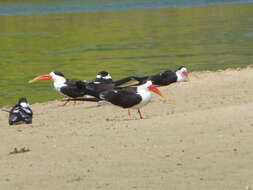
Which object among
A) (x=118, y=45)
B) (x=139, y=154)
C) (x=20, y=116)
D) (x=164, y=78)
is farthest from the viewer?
(x=118, y=45)

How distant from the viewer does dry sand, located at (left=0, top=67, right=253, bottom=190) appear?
7801mm

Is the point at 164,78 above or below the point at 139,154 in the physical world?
above

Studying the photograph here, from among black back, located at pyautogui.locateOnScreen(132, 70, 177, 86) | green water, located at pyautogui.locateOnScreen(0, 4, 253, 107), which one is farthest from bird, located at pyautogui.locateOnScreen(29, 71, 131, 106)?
green water, located at pyautogui.locateOnScreen(0, 4, 253, 107)

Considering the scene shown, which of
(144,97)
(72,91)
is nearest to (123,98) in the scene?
(144,97)

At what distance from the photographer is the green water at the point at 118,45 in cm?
2392

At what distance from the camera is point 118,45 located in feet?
105

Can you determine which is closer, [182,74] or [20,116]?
[20,116]

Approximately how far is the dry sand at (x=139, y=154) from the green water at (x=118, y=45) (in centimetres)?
858

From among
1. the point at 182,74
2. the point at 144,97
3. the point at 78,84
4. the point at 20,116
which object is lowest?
the point at 144,97

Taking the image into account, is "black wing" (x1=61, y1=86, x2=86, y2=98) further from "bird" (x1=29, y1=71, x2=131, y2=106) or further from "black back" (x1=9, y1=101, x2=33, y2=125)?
"black back" (x1=9, y1=101, x2=33, y2=125)

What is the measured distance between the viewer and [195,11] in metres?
54.3

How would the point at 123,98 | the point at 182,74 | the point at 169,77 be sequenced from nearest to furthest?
the point at 123,98
the point at 169,77
the point at 182,74

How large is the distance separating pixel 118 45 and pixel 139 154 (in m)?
23.3

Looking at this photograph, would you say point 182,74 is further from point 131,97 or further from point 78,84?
point 131,97
